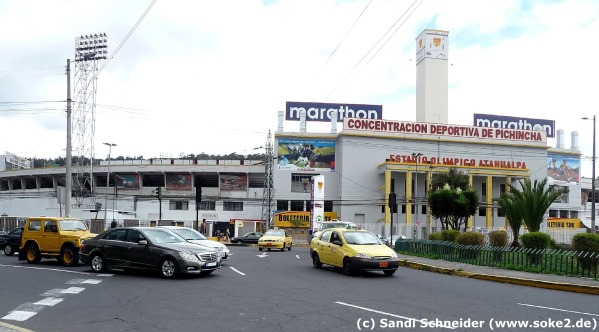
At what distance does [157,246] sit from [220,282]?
2397mm

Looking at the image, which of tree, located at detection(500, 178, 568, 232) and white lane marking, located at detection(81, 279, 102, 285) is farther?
tree, located at detection(500, 178, 568, 232)

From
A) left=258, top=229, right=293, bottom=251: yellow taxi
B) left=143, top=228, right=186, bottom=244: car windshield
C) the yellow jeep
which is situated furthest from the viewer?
left=258, top=229, right=293, bottom=251: yellow taxi

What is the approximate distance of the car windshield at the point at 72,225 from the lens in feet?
67.0

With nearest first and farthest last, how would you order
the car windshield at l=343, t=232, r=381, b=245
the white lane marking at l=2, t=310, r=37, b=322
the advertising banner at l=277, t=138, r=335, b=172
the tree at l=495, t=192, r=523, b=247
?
the white lane marking at l=2, t=310, r=37, b=322 < the car windshield at l=343, t=232, r=381, b=245 < the tree at l=495, t=192, r=523, b=247 < the advertising banner at l=277, t=138, r=335, b=172

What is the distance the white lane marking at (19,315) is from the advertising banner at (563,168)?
3264 inches

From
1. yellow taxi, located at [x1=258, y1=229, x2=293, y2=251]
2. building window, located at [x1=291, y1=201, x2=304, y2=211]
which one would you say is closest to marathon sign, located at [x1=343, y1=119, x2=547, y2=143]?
building window, located at [x1=291, y1=201, x2=304, y2=211]

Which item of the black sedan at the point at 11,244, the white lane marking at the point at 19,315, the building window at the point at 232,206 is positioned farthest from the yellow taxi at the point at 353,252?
the building window at the point at 232,206

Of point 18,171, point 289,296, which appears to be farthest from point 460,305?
point 18,171

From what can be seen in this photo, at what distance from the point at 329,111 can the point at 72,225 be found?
178 ft

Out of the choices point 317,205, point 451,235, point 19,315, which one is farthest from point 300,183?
point 19,315

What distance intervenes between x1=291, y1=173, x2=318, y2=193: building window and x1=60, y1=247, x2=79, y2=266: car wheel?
50952mm

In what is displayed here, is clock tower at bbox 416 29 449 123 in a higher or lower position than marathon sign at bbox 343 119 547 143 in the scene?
higher

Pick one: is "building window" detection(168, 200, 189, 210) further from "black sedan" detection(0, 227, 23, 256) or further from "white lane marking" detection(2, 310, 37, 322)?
"white lane marking" detection(2, 310, 37, 322)

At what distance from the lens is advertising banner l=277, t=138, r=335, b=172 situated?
70.1 m
